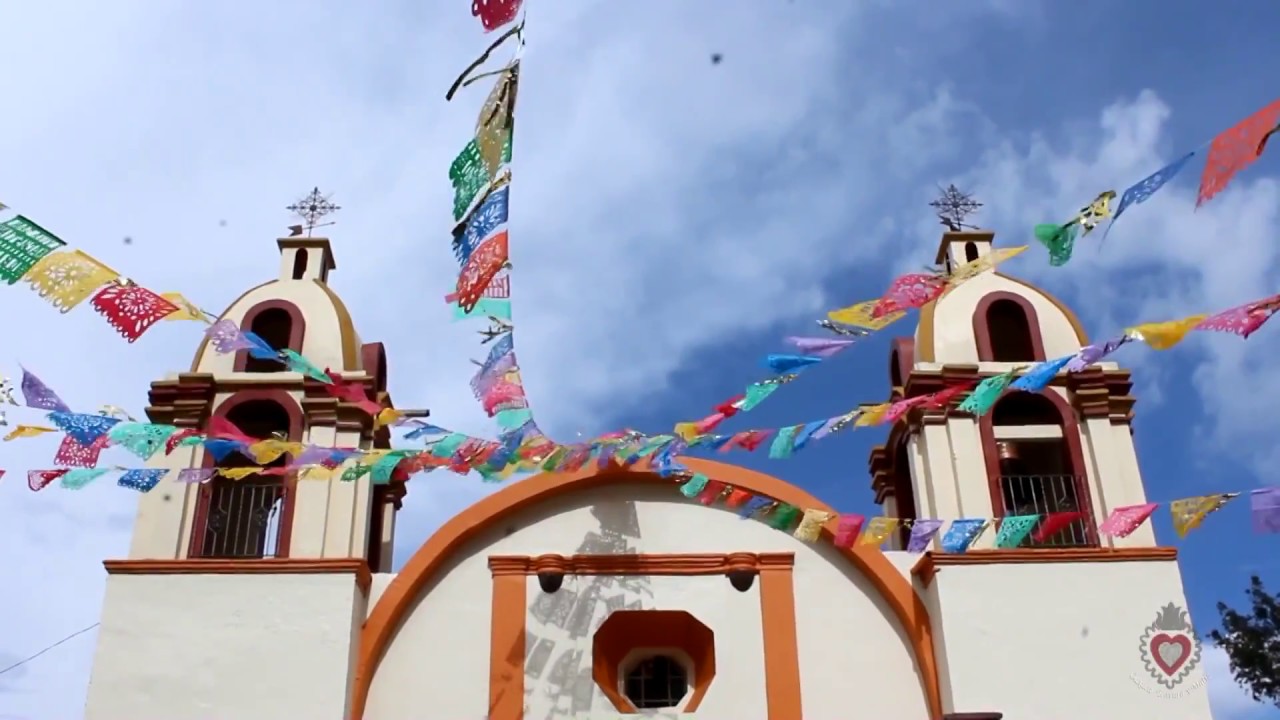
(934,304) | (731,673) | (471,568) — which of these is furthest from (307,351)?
(934,304)

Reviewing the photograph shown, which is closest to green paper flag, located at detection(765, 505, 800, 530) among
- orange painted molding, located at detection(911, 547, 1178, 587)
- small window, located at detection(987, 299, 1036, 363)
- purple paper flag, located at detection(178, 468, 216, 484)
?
orange painted molding, located at detection(911, 547, 1178, 587)

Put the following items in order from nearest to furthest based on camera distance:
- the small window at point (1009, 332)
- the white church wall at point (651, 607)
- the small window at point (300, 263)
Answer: the white church wall at point (651, 607) < the small window at point (1009, 332) < the small window at point (300, 263)

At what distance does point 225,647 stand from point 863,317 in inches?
217

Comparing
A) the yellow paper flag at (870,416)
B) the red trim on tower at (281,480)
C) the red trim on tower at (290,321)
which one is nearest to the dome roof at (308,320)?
the red trim on tower at (290,321)

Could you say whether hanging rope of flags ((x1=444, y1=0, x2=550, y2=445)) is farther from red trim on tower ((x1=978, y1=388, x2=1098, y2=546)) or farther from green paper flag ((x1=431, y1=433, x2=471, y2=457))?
red trim on tower ((x1=978, y1=388, x2=1098, y2=546))

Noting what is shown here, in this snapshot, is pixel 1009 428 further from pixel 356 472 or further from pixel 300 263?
pixel 300 263

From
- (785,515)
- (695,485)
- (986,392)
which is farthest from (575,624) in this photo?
(986,392)

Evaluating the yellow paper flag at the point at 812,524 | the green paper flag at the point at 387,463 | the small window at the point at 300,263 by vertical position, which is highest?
the small window at the point at 300,263

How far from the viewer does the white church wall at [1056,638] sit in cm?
935

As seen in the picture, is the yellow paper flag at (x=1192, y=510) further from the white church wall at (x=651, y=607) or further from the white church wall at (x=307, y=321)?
the white church wall at (x=307, y=321)

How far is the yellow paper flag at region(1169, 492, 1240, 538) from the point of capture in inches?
302

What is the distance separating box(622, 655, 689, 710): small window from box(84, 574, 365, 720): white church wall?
2.42 metres

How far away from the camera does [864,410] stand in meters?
9.05

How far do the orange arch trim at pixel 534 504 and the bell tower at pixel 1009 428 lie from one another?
0.74 meters
